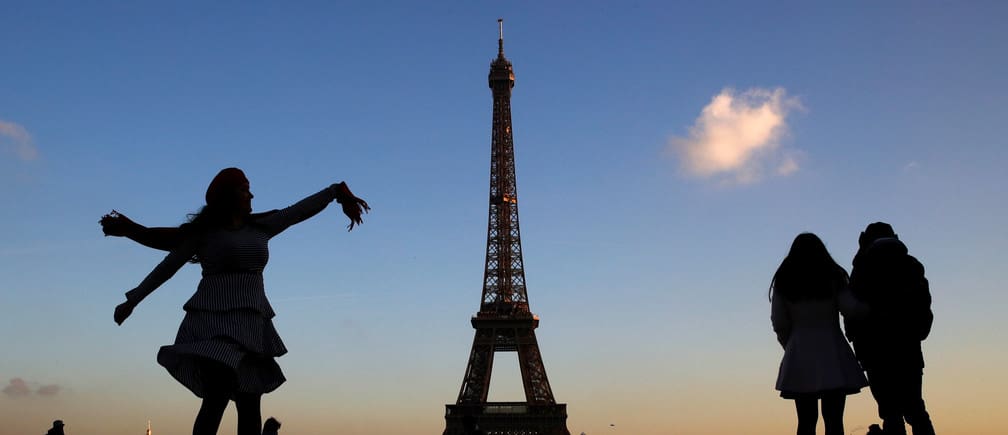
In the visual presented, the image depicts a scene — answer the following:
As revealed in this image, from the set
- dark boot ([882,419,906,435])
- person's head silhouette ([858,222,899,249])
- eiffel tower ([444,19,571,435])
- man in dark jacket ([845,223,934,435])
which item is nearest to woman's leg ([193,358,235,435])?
man in dark jacket ([845,223,934,435])

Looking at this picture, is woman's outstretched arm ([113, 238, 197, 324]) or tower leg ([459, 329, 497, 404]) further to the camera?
tower leg ([459, 329, 497, 404])

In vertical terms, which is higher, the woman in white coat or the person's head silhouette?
the person's head silhouette

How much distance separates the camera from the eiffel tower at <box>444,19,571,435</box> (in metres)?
78.3

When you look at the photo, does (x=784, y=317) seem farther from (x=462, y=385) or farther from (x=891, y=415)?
(x=462, y=385)

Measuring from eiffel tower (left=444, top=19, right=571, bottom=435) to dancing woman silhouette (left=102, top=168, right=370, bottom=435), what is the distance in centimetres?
6506

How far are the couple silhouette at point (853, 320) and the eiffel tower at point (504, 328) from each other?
64.3 m

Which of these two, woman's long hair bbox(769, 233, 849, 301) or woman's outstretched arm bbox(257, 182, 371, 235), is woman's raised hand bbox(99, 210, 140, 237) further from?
woman's long hair bbox(769, 233, 849, 301)

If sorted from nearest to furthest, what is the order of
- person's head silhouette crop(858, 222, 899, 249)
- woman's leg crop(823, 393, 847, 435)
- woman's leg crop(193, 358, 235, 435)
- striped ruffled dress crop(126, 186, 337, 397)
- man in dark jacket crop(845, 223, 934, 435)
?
woman's leg crop(193, 358, 235, 435)
striped ruffled dress crop(126, 186, 337, 397)
woman's leg crop(823, 393, 847, 435)
man in dark jacket crop(845, 223, 934, 435)
person's head silhouette crop(858, 222, 899, 249)

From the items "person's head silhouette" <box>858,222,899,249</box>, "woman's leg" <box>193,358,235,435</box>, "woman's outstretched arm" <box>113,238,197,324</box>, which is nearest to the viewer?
"woman's leg" <box>193,358,235,435</box>

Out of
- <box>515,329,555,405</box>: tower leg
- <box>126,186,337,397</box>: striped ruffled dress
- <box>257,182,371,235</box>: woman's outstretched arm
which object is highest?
<box>515,329,555,405</box>: tower leg

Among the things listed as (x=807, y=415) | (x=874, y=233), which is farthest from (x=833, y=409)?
(x=874, y=233)

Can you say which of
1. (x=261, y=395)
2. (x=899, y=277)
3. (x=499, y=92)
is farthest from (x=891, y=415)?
(x=499, y=92)

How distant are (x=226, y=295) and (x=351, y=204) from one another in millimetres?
1140

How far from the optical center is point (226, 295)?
8.47m
